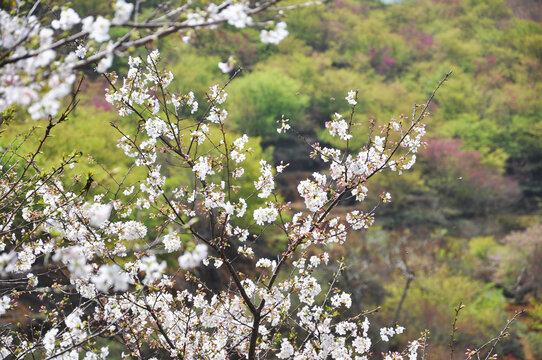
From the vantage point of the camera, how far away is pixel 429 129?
18.9m

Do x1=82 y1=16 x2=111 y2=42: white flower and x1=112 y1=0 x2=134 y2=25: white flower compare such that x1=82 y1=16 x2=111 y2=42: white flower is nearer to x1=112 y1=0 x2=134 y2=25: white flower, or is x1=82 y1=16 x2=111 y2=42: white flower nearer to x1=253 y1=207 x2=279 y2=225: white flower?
x1=112 y1=0 x2=134 y2=25: white flower

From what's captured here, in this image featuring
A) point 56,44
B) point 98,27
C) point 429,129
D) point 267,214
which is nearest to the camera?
point 56,44

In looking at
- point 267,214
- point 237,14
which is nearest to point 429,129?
point 267,214

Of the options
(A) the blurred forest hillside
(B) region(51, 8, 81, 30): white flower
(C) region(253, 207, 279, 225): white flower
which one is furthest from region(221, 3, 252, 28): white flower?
(C) region(253, 207, 279, 225): white flower

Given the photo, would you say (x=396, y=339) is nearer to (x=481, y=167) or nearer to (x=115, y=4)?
(x=115, y=4)

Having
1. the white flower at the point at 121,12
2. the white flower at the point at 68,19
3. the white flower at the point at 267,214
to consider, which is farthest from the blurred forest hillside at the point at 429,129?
the white flower at the point at 267,214

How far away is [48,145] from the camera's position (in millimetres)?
7871

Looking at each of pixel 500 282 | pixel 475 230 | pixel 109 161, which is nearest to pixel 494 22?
pixel 475 230

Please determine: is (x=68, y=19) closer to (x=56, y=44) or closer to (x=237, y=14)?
(x=56, y=44)

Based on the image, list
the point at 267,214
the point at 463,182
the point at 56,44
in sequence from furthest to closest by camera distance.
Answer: the point at 463,182 < the point at 267,214 < the point at 56,44

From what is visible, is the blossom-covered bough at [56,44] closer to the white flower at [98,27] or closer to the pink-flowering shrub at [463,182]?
the white flower at [98,27]

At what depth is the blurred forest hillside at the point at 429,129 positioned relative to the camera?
9.20 metres

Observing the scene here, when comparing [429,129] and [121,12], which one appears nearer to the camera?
[121,12]

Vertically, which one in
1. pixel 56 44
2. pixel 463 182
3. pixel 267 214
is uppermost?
pixel 56 44
